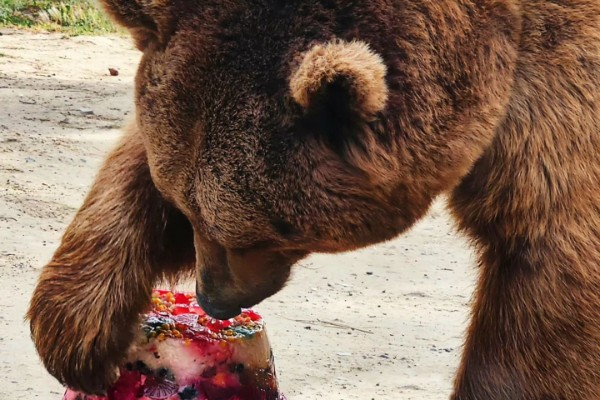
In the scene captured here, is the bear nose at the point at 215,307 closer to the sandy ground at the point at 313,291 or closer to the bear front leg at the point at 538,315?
the bear front leg at the point at 538,315

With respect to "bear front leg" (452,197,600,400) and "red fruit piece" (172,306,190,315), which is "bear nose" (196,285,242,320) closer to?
"red fruit piece" (172,306,190,315)

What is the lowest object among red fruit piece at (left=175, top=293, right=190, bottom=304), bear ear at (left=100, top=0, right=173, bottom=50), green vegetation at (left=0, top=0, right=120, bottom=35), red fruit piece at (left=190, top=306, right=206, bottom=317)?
green vegetation at (left=0, top=0, right=120, bottom=35)

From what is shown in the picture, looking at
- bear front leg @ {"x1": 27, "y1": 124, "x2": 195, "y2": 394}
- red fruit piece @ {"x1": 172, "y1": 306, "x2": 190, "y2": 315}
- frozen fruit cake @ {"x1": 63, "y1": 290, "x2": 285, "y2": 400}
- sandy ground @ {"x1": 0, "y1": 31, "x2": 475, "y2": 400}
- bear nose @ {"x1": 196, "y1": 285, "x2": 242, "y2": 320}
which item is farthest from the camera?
sandy ground @ {"x1": 0, "y1": 31, "x2": 475, "y2": 400}

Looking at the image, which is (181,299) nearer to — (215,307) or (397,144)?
(215,307)

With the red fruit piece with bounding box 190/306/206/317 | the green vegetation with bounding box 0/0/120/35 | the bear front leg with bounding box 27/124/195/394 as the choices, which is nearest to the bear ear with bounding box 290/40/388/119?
the bear front leg with bounding box 27/124/195/394

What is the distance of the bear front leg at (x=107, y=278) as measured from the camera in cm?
334

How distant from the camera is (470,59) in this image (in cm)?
273

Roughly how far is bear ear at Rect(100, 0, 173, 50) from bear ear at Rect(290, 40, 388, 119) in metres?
0.41

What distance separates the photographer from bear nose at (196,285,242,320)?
2.99 meters

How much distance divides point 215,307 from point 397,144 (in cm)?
75

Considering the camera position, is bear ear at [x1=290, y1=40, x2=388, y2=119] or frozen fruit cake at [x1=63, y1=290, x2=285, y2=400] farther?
frozen fruit cake at [x1=63, y1=290, x2=285, y2=400]

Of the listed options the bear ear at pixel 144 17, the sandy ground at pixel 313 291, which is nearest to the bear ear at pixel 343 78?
the bear ear at pixel 144 17

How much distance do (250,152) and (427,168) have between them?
0.45m

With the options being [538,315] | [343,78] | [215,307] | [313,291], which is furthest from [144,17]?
[313,291]
